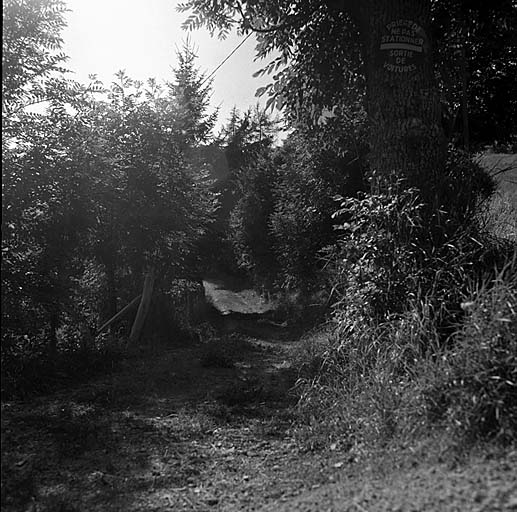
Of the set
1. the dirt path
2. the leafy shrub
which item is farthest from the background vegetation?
the dirt path

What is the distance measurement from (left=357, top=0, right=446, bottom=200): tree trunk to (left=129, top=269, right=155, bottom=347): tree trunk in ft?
21.1

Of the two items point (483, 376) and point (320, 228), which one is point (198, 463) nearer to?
point (483, 376)

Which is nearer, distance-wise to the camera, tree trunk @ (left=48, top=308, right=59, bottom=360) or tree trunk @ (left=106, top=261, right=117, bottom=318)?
tree trunk @ (left=48, top=308, right=59, bottom=360)

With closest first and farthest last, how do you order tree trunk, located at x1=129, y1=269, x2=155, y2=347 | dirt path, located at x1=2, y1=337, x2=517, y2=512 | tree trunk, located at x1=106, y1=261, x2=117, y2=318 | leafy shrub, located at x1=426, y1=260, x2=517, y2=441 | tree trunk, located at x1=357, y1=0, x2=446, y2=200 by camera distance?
dirt path, located at x1=2, y1=337, x2=517, y2=512
leafy shrub, located at x1=426, y1=260, x2=517, y2=441
tree trunk, located at x1=357, y1=0, x2=446, y2=200
tree trunk, located at x1=129, y1=269, x2=155, y2=347
tree trunk, located at x1=106, y1=261, x2=117, y2=318

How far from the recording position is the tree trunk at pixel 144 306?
1131 cm

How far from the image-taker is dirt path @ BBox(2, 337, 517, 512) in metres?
2.92

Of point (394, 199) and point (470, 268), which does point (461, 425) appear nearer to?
point (470, 268)

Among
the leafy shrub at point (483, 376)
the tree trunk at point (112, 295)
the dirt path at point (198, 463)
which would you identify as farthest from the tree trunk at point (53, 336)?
the leafy shrub at point (483, 376)

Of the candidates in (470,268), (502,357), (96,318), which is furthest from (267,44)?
(96,318)

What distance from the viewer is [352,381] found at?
177 inches

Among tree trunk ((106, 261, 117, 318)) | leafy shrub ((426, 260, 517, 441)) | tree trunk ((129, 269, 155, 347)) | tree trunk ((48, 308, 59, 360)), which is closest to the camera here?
leafy shrub ((426, 260, 517, 441))

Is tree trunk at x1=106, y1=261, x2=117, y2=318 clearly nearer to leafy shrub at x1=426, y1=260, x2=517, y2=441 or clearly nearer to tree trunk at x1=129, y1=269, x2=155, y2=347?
tree trunk at x1=129, y1=269, x2=155, y2=347

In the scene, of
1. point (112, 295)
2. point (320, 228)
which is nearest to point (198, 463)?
point (112, 295)

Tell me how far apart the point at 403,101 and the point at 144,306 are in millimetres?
7093
